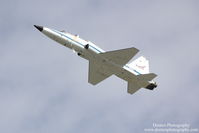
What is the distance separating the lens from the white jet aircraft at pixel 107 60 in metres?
70.9

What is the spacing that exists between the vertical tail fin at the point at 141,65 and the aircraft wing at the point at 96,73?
351 cm

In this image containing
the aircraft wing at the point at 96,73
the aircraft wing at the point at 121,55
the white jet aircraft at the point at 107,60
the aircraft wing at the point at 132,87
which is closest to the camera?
the aircraft wing at the point at 121,55

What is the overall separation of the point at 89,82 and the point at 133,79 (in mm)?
6271

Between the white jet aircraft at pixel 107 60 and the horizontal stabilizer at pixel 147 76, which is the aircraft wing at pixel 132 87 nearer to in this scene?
the white jet aircraft at pixel 107 60

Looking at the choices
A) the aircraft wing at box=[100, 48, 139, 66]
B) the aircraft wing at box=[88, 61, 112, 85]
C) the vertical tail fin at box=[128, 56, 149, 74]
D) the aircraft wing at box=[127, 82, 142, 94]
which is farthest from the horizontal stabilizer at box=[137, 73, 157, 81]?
the aircraft wing at box=[88, 61, 112, 85]

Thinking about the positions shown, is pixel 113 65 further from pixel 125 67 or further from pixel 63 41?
pixel 63 41

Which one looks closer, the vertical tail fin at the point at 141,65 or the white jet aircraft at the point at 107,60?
the white jet aircraft at the point at 107,60

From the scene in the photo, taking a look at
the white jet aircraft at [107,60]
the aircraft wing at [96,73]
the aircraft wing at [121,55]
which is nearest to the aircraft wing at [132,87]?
the white jet aircraft at [107,60]

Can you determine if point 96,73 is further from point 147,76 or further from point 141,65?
point 147,76

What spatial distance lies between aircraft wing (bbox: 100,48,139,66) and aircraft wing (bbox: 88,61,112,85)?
180cm

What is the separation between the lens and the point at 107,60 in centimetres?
7162

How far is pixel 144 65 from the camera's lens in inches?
3049

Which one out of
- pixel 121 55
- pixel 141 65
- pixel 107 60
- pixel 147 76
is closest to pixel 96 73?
pixel 107 60

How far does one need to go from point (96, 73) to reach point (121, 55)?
221 inches
